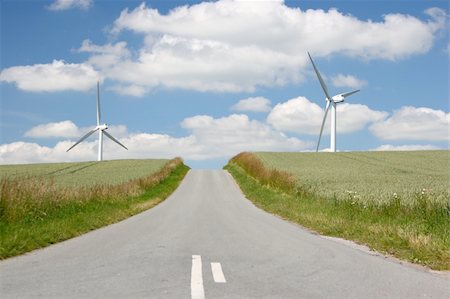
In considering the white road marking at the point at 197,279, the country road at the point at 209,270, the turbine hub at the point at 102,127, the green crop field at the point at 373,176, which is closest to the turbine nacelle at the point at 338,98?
the green crop field at the point at 373,176

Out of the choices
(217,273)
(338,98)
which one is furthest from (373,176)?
(217,273)

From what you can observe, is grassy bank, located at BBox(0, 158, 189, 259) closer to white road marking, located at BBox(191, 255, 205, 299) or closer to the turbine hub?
white road marking, located at BBox(191, 255, 205, 299)

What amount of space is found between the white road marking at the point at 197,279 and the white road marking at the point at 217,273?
0.21m

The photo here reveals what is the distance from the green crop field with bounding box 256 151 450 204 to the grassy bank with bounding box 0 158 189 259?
9.74m

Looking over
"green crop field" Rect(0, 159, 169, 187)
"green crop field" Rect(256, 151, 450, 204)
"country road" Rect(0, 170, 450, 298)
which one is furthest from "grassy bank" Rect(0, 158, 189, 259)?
"green crop field" Rect(256, 151, 450, 204)

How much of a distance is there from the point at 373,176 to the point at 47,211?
94.1 ft

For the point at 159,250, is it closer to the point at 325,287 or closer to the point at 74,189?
the point at 325,287

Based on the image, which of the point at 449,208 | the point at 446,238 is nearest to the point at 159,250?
the point at 446,238

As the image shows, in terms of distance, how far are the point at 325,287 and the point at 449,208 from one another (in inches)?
358

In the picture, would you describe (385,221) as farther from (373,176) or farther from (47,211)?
(373,176)

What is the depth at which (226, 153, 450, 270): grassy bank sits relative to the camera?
1078 cm

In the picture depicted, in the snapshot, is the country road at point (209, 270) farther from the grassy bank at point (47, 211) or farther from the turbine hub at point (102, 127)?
the turbine hub at point (102, 127)

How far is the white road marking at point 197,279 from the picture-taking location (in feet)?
22.4

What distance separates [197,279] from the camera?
7.78 metres
